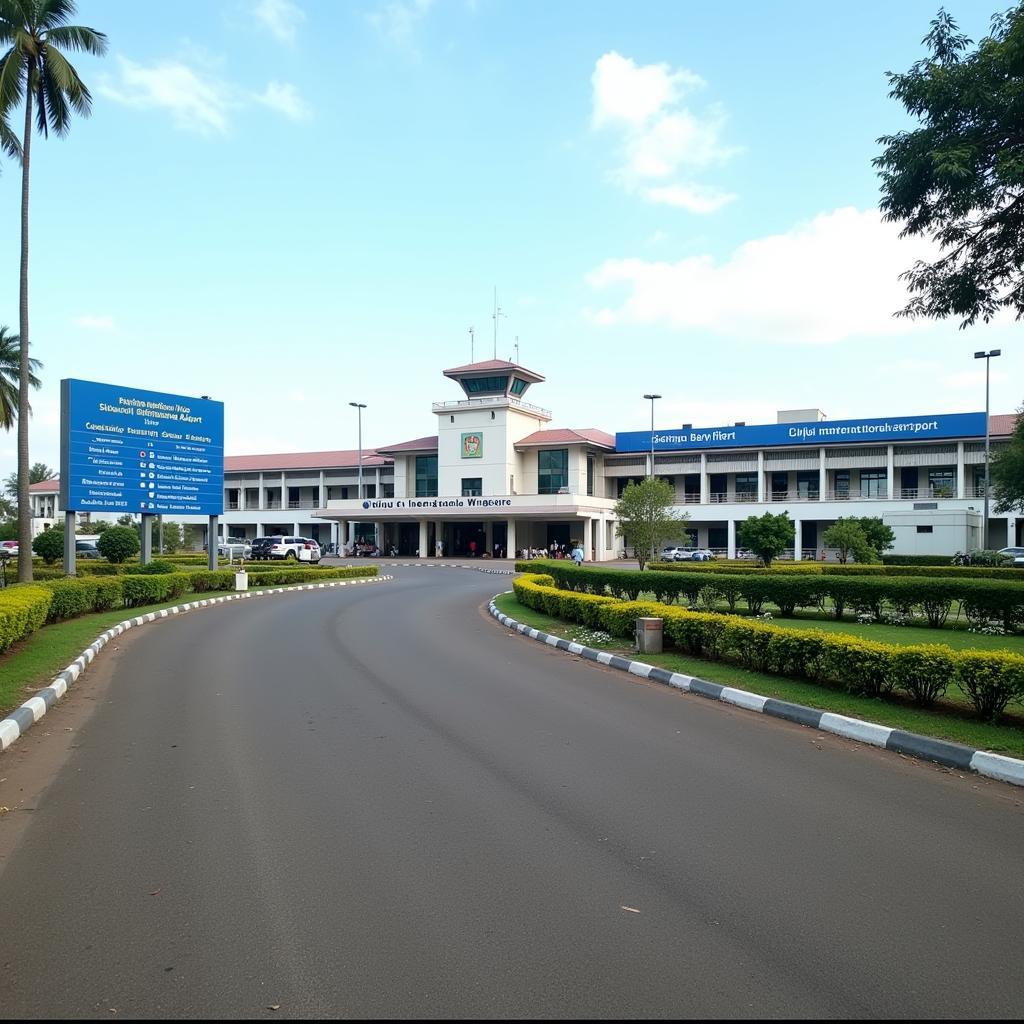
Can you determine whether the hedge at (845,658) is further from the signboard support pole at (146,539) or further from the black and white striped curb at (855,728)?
the signboard support pole at (146,539)

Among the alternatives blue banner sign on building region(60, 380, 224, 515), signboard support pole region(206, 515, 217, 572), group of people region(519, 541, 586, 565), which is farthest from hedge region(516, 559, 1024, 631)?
group of people region(519, 541, 586, 565)

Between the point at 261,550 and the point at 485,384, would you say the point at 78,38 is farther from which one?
the point at 485,384

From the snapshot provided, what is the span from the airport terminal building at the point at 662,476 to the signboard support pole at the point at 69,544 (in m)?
34.7

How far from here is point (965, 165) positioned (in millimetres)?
10953

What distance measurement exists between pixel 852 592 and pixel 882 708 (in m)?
9.53

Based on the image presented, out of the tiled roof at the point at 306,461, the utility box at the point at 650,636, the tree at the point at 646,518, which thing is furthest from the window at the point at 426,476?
the utility box at the point at 650,636

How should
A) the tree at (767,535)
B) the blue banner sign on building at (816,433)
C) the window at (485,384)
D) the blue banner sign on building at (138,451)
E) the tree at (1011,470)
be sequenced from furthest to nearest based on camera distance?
the window at (485,384), the blue banner sign on building at (816,433), the tree at (1011,470), the tree at (767,535), the blue banner sign on building at (138,451)

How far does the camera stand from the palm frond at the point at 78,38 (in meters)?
22.1

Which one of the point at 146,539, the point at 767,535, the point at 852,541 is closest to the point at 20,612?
the point at 146,539

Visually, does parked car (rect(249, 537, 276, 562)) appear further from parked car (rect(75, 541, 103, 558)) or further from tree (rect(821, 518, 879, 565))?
tree (rect(821, 518, 879, 565))

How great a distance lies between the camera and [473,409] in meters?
64.1

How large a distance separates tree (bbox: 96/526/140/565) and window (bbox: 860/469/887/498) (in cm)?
4653

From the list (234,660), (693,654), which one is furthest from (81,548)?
(693,654)

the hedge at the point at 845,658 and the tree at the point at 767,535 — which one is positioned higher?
the tree at the point at 767,535
